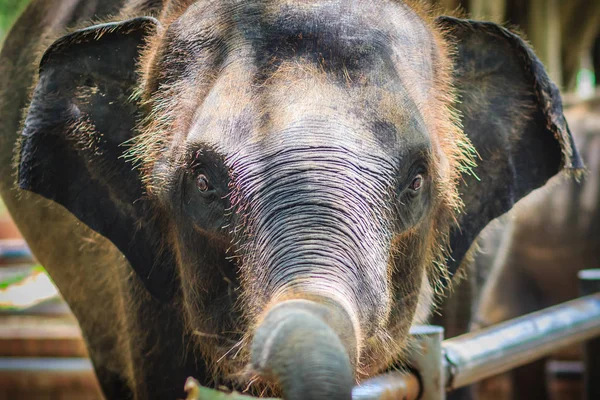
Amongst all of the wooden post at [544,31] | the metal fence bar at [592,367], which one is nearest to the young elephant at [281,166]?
the metal fence bar at [592,367]

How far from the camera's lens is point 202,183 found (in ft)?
7.45

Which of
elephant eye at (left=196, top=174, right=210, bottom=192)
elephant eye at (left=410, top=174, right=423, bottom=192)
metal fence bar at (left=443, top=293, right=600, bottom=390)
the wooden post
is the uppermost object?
the wooden post

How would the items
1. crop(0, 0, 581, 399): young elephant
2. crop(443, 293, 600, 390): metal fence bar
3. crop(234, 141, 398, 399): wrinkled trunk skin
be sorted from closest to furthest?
crop(234, 141, 398, 399): wrinkled trunk skin
crop(0, 0, 581, 399): young elephant
crop(443, 293, 600, 390): metal fence bar

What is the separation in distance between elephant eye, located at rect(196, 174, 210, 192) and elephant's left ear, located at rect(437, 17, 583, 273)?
0.87 m

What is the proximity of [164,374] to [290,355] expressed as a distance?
1.45 metres

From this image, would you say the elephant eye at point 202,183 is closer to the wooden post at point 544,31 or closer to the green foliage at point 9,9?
the green foliage at point 9,9

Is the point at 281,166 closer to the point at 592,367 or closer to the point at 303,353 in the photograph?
the point at 303,353

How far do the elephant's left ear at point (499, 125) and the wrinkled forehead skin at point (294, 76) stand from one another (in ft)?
0.85

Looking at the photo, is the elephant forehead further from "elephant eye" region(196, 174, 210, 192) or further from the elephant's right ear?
the elephant's right ear

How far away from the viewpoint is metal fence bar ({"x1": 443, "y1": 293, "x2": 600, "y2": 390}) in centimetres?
256

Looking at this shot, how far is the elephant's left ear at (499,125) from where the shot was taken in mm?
2797

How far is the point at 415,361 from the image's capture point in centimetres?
238

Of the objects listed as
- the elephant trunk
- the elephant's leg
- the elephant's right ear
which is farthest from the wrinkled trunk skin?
the elephant's leg

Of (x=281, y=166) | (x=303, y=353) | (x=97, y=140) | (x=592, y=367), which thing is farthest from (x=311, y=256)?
(x=592, y=367)
